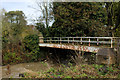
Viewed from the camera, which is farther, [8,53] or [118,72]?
[8,53]

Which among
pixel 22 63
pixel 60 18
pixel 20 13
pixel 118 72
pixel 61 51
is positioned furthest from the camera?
pixel 20 13

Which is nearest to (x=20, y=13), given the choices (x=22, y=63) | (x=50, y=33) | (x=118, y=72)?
(x=50, y=33)

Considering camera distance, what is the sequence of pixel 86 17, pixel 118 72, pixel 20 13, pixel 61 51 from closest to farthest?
pixel 118 72 → pixel 86 17 → pixel 61 51 → pixel 20 13

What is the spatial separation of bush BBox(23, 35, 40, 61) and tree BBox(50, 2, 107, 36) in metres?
4.99

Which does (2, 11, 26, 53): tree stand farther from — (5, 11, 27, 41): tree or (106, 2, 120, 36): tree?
(106, 2, 120, 36): tree

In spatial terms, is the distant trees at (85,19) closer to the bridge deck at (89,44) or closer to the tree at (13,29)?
the bridge deck at (89,44)

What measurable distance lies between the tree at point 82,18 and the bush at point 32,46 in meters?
4.99

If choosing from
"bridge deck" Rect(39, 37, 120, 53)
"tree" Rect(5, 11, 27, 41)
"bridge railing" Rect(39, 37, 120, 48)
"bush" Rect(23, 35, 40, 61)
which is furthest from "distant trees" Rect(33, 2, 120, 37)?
"tree" Rect(5, 11, 27, 41)

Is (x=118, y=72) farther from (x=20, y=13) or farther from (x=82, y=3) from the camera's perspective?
(x=20, y=13)

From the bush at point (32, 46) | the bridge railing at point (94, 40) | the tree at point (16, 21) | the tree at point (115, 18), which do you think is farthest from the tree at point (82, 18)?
the tree at point (16, 21)

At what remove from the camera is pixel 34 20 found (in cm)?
1889

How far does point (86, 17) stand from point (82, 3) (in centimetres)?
177

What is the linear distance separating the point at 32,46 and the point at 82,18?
26.7 ft

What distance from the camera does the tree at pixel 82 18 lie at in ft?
41.7
